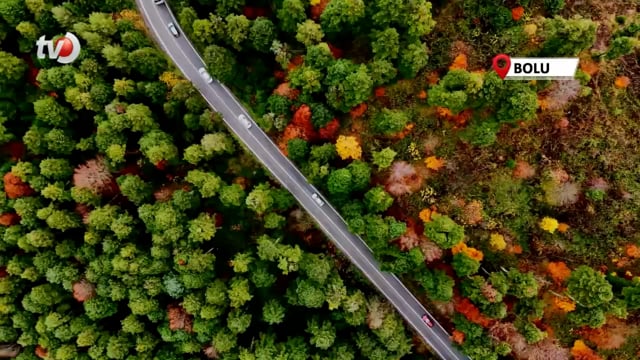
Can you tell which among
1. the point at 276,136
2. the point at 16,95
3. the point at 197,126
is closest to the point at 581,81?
the point at 276,136

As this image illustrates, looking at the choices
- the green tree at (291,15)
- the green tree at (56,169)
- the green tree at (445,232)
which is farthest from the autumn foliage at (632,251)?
the green tree at (56,169)

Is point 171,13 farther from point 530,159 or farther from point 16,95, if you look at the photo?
point 530,159

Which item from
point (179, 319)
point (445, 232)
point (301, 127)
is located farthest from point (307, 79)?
point (179, 319)

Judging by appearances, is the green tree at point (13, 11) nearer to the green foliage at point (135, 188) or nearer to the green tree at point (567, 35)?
the green foliage at point (135, 188)

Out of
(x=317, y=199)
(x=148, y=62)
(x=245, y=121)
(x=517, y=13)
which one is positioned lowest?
(x=317, y=199)

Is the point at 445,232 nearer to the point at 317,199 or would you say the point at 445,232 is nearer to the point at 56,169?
the point at 317,199
